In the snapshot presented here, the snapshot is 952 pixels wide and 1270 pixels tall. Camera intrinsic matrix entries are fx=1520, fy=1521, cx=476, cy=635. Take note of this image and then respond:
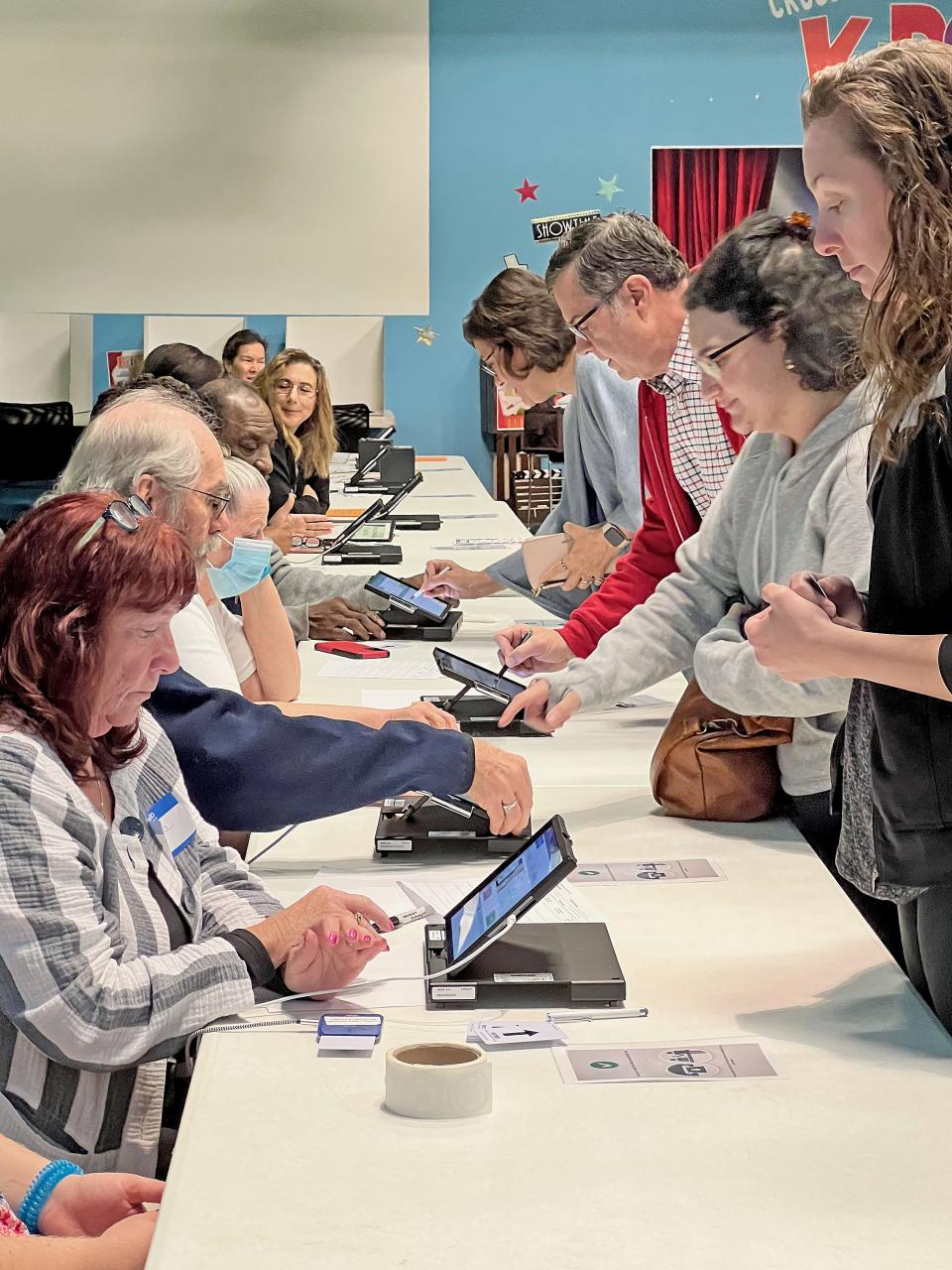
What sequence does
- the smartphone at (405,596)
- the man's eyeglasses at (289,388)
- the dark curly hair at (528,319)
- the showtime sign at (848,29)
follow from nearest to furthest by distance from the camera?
the smartphone at (405,596), the dark curly hair at (528,319), the man's eyeglasses at (289,388), the showtime sign at (848,29)

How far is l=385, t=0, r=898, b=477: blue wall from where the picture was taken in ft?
30.2

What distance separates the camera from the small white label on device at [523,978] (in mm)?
1561

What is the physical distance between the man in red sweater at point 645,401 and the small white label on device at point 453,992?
4.43ft

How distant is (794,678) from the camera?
5.28 ft

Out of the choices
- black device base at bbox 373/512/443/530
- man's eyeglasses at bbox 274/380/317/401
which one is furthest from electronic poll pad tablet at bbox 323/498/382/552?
man's eyeglasses at bbox 274/380/317/401

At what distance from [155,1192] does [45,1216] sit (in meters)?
0.10

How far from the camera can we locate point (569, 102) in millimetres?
9297

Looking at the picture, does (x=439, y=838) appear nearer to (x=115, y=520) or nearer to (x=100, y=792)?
(x=100, y=792)

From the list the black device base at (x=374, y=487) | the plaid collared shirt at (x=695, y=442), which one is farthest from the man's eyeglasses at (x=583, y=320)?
the black device base at (x=374, y=487)

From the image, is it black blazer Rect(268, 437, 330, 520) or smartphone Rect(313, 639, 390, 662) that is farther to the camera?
black blazer Rect(268, 437, 330, 520)

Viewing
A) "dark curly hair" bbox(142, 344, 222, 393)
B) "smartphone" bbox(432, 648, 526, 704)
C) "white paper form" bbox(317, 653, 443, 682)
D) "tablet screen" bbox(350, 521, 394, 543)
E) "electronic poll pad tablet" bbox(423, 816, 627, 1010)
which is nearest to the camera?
"electronic poll pad tablet" bbox(423, 816, 627, 1010)

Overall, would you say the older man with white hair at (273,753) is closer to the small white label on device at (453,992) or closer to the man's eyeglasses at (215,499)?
the man's eyeglasses at (215,499)

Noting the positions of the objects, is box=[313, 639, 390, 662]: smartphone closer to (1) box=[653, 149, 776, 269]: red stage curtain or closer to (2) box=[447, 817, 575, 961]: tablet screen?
(2) box=[447, 817, 575, 961]: tablet screen

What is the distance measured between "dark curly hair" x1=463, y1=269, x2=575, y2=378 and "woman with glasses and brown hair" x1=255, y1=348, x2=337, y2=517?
2449mm
